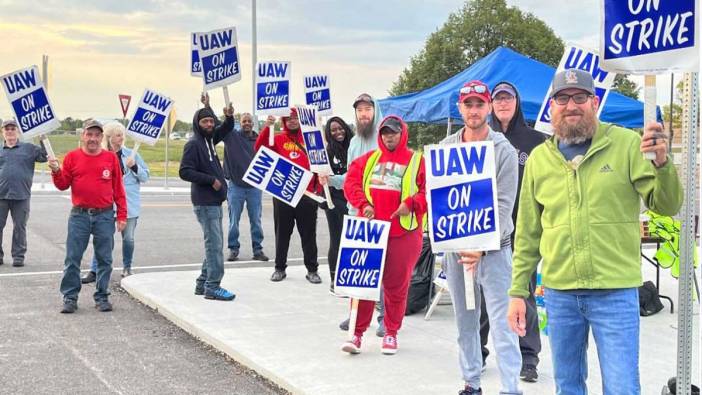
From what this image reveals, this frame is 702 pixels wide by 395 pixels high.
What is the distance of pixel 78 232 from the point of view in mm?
7727

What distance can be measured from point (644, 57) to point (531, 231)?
989 mm

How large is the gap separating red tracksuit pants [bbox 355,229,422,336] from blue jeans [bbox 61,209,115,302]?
3151mm

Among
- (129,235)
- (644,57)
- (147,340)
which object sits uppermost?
(644,57)

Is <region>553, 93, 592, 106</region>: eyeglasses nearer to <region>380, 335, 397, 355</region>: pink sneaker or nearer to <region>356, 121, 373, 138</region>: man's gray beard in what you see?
<region>380, 335, 397, 355</region>: pink sneaker

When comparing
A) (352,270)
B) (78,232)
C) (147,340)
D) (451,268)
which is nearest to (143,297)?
(78,232)

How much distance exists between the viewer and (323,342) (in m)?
6.45

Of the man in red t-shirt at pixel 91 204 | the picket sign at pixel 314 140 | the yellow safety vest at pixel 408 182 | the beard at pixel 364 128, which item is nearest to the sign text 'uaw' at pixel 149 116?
the man in red t-shirt at pixel 91 204

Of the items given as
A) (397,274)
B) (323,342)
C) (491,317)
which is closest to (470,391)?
(491,317)

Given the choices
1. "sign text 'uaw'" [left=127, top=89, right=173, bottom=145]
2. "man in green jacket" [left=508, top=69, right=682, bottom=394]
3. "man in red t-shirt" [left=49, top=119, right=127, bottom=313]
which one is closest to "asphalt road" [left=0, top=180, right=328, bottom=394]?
"man in red t-shirt" [left=49, top=119, right=127, bottom=313]

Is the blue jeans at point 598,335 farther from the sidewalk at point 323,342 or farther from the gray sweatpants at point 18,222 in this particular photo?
the gray sweatpants at point 18,222

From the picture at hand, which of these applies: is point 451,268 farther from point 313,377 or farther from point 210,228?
point 210,228

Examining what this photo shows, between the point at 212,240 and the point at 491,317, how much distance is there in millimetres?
3937

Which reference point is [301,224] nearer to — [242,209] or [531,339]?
[242,209]

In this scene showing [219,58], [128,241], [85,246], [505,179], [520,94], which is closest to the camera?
[505,179]
